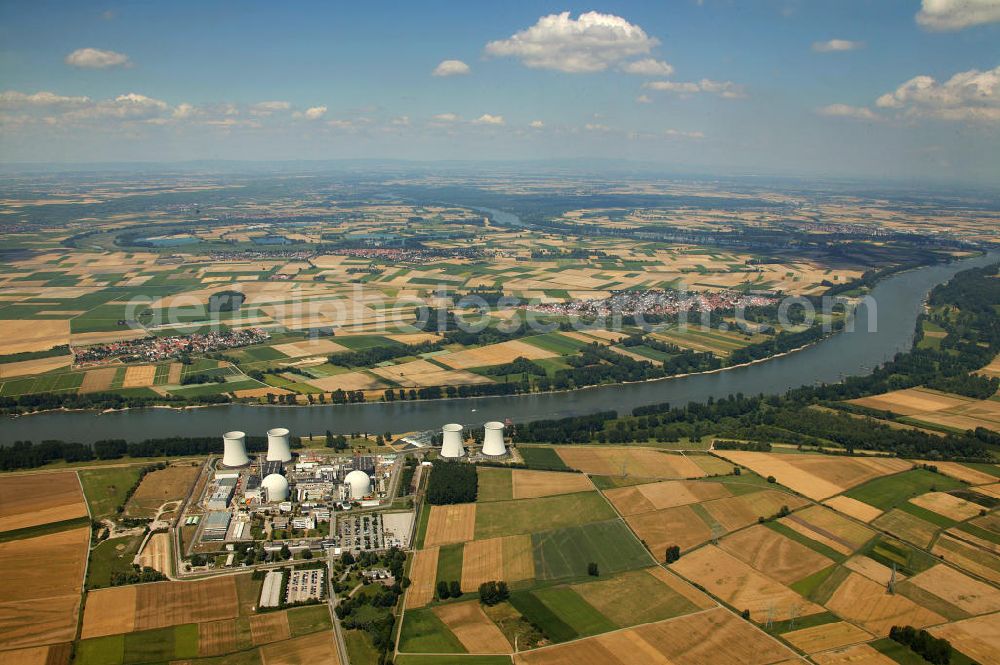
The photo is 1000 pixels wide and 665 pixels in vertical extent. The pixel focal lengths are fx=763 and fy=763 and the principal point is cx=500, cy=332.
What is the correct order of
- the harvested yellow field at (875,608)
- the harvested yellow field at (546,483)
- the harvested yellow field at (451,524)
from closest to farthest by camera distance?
the harvested yellow field at (875,608)
the harvested yellow field at (451,524)
the harvested yellow field at (546,483)

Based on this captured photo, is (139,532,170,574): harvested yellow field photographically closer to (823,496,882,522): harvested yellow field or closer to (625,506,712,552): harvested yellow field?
(625,506,712,552): harvested yellow field

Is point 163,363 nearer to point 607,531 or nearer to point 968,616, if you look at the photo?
point 607,531

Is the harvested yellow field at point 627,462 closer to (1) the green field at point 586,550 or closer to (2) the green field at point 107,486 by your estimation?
(1) the green field at point 586,550

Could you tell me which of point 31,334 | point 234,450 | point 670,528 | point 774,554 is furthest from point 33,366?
point 774,554

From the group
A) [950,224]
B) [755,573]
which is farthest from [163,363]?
[950,224]

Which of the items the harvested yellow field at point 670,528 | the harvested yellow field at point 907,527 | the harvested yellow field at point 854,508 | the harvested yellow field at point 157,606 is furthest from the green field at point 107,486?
the harvested yellow field at point 907,527

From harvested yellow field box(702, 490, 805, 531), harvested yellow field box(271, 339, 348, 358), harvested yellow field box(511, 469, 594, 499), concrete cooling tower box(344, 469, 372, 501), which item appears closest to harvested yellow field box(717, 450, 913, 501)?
harvested yellow field box(702, 490, 805, 531)

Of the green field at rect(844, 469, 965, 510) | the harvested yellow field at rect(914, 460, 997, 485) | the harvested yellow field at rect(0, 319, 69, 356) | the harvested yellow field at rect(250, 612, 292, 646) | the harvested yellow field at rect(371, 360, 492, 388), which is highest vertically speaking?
the harvested yellow field at rect(0, 319, 69, 356)

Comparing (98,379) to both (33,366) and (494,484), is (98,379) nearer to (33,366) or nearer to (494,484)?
(33,366)
